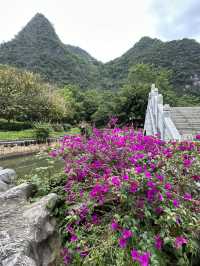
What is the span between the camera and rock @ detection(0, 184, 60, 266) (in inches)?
53.5

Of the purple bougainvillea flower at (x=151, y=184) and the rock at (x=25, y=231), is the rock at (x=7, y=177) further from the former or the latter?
the purple bougainvillea flower at (x=151, y=184)

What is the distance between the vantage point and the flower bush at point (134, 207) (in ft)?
4.78

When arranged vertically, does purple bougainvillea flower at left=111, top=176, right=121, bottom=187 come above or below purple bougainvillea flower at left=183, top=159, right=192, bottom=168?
below

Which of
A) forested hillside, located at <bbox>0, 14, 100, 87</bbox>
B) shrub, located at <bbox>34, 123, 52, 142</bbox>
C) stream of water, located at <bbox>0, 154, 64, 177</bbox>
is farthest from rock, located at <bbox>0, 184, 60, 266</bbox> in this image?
forested hillside, located at <bbox>0, 14, 100, 87</bbox>

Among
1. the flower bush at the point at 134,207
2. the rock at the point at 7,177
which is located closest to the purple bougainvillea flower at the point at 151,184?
the flower bush at the point at 134,207

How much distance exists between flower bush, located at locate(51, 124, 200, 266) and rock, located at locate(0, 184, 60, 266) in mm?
220

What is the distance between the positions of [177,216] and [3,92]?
731 inches

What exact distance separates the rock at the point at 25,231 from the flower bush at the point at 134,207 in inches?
8.6

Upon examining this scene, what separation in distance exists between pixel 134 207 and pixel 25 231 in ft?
3.23

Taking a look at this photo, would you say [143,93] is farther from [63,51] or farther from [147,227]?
[63,51]

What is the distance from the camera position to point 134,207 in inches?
64.1

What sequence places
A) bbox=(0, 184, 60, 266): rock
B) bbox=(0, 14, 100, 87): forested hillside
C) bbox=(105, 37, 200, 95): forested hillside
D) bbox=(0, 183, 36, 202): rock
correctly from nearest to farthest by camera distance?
bbox=(0, 184, 60, 266): rock, bbox=(0, 183, 36, 202): rock, bbox=(105, 37, 200, 95): forested hillside, bbox=(0, 14, 100, 87): forested hillside

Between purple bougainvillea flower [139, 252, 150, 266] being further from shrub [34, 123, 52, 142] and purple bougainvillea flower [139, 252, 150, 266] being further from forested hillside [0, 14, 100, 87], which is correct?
forested hillside [0, 14, 100, 87]

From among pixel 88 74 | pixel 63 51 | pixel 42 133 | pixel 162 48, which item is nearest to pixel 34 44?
pixel 63 51
